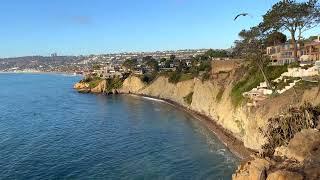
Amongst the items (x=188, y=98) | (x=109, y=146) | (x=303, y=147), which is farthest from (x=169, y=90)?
(x=303, y=147)

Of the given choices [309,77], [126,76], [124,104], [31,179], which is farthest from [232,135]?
[126,76]

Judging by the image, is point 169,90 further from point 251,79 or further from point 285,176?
point 285,176

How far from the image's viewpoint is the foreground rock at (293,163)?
1002 inches

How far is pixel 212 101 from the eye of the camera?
69000mm

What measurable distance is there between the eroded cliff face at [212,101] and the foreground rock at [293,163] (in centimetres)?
1145

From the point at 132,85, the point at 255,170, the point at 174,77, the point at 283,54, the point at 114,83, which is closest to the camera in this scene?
the point at 255,170

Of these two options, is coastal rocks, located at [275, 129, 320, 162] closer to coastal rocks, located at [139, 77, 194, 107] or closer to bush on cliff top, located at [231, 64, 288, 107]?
bush on cliff top, located at [231, 64, 288, 107]

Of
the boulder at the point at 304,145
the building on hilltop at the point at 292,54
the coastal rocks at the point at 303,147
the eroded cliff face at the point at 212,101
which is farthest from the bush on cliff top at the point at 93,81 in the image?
the boulder at the point at 304,145

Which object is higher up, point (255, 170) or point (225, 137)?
point (255, 170)

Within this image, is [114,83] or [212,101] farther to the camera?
[114,83]

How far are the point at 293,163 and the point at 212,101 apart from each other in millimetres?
40649

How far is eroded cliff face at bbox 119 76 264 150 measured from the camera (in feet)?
149

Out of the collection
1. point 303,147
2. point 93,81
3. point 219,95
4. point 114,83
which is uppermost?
point 303,147

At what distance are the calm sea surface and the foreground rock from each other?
8.87 metres
